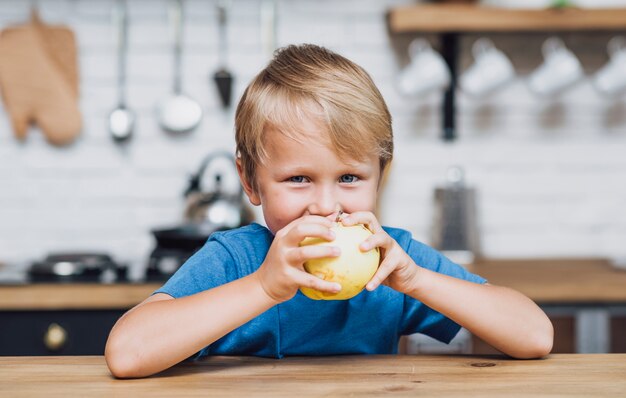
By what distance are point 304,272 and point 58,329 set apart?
149 cm

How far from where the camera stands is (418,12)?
8.66 ft

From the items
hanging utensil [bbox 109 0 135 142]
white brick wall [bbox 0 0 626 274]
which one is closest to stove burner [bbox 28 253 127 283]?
white brick wall [bbox 0 0 626 274]

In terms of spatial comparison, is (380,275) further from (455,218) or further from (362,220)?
(455,218)

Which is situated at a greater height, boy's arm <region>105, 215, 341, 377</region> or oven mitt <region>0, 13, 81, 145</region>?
oven mitt <region>0, 13, 81, 145</region>

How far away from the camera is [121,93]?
2.87 m

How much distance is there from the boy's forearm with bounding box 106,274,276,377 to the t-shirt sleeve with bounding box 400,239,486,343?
0.40 meters

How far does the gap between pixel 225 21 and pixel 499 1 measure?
96 cm

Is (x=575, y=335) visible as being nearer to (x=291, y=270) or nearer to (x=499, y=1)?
(x=499, y=1)

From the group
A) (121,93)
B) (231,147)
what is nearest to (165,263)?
(231,147)

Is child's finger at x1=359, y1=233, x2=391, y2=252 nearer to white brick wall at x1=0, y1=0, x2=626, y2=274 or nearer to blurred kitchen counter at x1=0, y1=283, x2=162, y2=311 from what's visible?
blurred kitchen counter at x1=0, y1=283, x2=162, y2=311

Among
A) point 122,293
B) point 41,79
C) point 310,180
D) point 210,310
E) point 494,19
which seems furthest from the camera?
point 41,79

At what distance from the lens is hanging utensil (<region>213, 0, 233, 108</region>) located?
2.84 meters

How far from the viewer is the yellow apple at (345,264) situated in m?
0.98

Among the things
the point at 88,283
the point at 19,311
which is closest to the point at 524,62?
the point at 88,283
